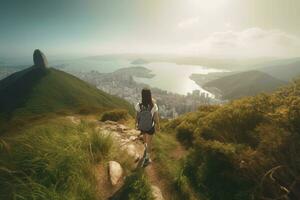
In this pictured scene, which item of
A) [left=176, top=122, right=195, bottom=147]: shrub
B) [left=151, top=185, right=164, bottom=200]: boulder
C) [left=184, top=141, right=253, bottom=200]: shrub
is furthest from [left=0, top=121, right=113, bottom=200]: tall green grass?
[left=176, top=122, right=195, bottom=147]: shrub

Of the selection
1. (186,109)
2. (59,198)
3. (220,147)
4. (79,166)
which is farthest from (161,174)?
(186,109)

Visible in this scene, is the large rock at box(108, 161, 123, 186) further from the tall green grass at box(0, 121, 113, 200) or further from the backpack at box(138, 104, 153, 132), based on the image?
the backpack at box(138, 104, 153, 132)

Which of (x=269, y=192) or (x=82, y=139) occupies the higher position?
(x=82, y=139)

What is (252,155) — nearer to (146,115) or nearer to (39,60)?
(146,115)

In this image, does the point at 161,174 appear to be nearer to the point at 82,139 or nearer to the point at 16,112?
the point at 82,139

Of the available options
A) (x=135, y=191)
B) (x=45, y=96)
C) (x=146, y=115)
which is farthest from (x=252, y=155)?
(x=45, y=96)

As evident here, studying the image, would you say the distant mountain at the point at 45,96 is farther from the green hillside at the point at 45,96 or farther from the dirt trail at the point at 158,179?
the dirt trail at the point at 158,179
